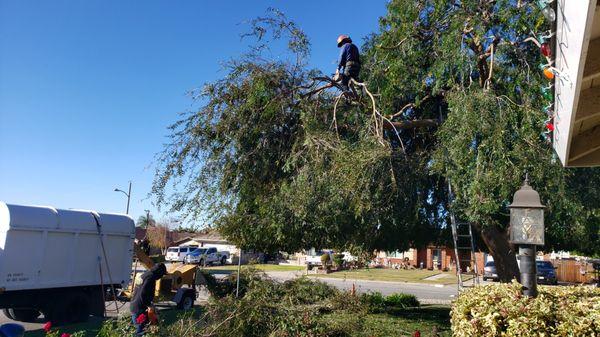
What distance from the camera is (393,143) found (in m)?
11.9

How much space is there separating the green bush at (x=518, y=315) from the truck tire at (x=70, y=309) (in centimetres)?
1154

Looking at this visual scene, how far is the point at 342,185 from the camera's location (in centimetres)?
864

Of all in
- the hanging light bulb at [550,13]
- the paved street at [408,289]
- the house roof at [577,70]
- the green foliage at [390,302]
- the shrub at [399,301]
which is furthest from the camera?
the paved street at [408,289]

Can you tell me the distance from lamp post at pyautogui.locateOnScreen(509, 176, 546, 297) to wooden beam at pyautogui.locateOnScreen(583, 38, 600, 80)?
2.61m

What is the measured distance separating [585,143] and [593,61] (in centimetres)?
344

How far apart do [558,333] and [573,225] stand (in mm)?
3516

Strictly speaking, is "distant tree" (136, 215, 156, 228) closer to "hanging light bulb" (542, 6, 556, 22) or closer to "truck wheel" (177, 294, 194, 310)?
"truck wheel" (177, 294, 194, 310)

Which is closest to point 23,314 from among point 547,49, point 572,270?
point 547,49

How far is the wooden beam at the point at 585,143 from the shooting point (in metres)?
7.16

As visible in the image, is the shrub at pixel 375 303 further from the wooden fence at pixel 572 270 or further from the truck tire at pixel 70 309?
the wooden fence at pixel 572 270

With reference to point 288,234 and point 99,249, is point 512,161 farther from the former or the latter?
point 99,249

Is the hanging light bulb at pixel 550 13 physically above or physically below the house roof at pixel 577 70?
above

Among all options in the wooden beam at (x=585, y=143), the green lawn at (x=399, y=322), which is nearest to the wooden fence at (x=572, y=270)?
the green lawn at (x=399, y=322)

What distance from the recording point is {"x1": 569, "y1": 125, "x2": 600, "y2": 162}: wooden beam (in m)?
7.16
